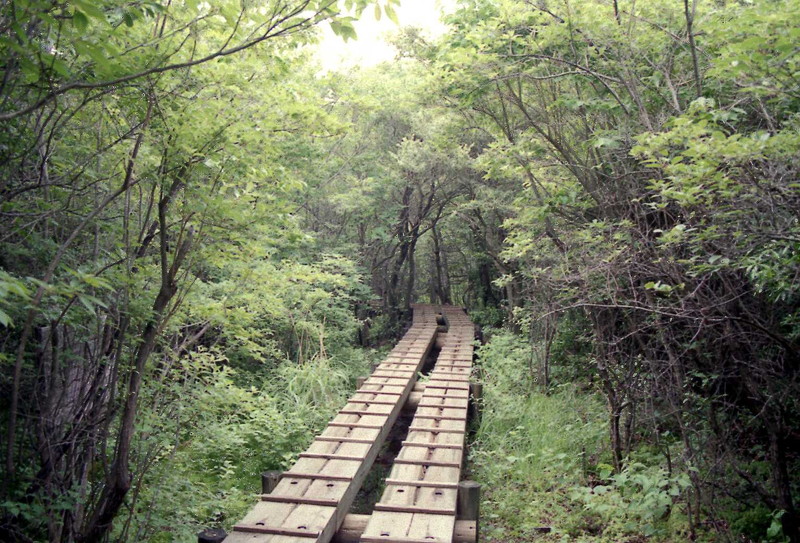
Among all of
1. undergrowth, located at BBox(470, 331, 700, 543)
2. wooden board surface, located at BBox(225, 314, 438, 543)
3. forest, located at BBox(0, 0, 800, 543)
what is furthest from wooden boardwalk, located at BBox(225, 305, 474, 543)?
forest, located at BBox(0, 0, 800, 543)

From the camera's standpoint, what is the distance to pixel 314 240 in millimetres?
4766

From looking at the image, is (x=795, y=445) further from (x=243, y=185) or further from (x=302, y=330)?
(x=302, y=330)

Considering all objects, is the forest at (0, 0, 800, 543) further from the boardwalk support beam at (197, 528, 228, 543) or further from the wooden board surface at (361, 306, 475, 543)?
the wooden board surface at (361, 306, 475, 543)

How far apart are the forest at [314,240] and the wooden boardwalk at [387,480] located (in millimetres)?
818

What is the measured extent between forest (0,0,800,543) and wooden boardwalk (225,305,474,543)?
32.2 inches

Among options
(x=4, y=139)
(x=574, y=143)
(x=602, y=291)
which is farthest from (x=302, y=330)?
(x=4, y=139)

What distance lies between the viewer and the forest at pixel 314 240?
288 centimetres

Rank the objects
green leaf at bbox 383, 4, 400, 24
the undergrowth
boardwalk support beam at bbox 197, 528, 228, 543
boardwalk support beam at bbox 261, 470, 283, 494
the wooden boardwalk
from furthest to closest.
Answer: the undergrowth
boardwalk support beam at bbox 261, 470, 283, 494
the wooden boardwalk
boardwalk support beam at bbox 197, 528, 228, 543
green leaf at bbox 383, 4, 400, 24

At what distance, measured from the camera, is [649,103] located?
16.2ft

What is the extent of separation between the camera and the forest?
2883 millimetres

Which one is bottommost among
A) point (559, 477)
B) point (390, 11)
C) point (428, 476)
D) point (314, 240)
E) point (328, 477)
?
point (559, 477)

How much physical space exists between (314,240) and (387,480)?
2.13 m

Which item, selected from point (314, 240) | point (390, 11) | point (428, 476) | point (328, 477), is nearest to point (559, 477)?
point (428, 476)

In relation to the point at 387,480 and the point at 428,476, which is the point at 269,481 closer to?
the point at 387,480
